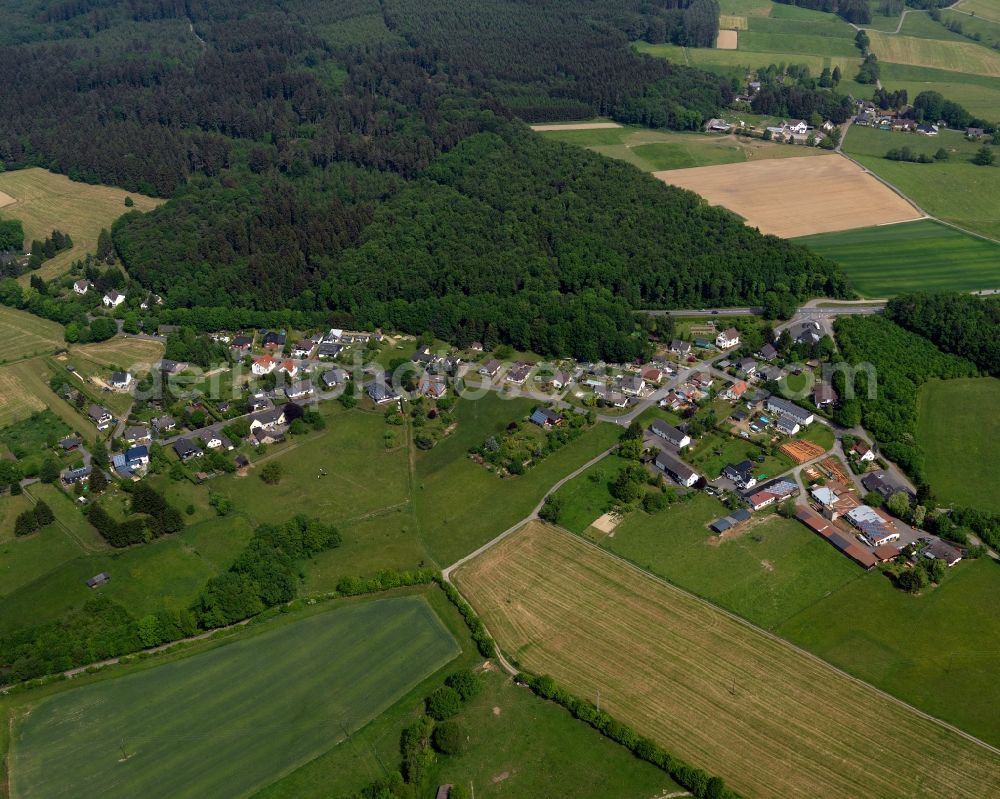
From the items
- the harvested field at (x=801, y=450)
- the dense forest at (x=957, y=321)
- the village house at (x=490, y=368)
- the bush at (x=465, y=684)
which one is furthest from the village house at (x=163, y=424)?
the dense forest at (x=957, y=321)

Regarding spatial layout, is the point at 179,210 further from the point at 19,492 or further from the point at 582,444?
the point at 582,444

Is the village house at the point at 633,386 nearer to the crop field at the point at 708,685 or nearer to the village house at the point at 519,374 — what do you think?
the village house at the point at 519,374

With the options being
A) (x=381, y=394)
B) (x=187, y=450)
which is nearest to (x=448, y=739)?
(x=187, y=450)

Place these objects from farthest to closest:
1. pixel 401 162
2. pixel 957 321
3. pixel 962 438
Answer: pixel 401 162, pixel 957 321, pixel 962 438

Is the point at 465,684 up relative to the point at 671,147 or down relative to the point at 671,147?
down

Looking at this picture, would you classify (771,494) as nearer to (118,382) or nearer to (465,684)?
(465,684)

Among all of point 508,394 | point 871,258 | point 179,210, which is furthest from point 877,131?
point 179,210
